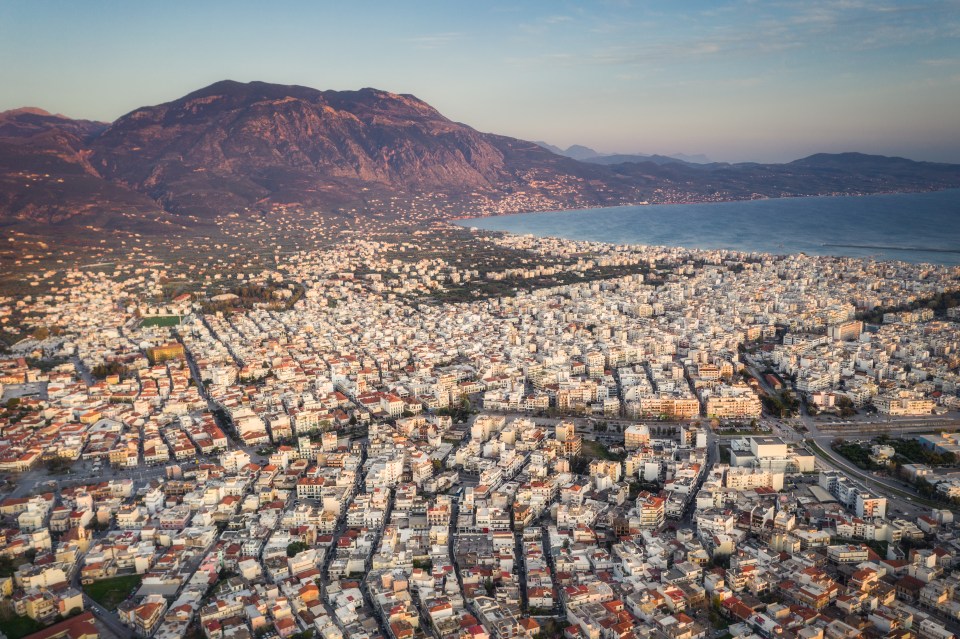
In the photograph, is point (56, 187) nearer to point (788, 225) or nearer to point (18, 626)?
point (18, 626)

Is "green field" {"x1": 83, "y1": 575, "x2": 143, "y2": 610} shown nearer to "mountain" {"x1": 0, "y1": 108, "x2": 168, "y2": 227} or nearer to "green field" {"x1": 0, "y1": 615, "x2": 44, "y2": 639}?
"green field" {"x1": 0, "y1": 615, "x2": 44, "y2": 639}

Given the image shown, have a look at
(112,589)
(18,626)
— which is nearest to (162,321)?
(112,589)

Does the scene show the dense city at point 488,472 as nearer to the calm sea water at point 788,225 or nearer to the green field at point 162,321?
the green field at point 162,321

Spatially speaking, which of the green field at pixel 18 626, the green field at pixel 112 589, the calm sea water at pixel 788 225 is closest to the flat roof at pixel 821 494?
the green field at pixel 112 589

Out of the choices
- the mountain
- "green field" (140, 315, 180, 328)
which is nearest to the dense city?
"green field" (140, 315, 180, 328)

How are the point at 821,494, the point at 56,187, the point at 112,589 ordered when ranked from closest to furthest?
1. the point at 112,589
2. the point at 821,494
3. the point at 56,187

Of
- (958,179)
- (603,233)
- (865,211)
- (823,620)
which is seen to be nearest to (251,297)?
(823,620)
